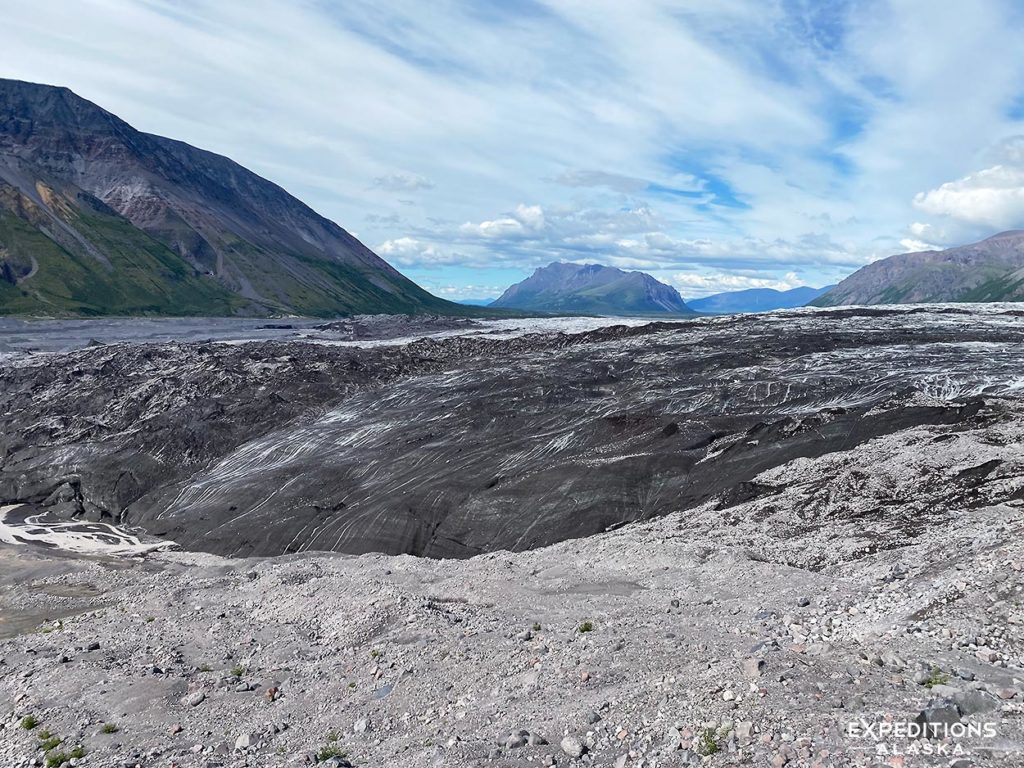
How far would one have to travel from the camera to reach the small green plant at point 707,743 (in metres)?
9.98

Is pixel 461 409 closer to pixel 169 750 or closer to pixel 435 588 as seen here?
pixel 435 588

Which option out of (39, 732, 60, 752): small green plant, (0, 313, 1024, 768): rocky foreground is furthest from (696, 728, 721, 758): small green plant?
(39, 732, 60, 752): small green plant

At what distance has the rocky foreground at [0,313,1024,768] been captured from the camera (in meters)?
10.8

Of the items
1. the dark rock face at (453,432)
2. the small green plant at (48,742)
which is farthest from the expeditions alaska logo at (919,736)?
the small green plant at (48,742)

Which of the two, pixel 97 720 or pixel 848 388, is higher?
pixel 848 388

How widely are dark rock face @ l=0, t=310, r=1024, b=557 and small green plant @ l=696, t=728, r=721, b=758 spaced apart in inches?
608

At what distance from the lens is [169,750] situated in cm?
1277

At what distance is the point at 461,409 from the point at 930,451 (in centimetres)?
2595

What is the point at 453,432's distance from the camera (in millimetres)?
39969

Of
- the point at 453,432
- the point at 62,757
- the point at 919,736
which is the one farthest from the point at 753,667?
the point at 453,432

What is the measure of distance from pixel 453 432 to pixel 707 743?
1207 inches

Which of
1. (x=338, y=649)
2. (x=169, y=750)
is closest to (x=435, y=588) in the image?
(x=338, y=649)

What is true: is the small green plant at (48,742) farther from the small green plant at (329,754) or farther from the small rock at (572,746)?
the small rock at (572,746)

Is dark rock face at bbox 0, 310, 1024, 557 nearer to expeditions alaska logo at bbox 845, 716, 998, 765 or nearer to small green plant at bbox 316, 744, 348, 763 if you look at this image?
expeditions alaska logo at bbox 845, 716, 998, 765
